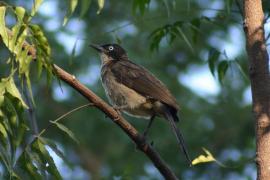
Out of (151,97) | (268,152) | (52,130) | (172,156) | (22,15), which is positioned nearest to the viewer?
(22,15)

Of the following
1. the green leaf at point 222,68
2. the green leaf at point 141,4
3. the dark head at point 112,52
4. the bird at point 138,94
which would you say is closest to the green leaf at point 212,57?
the green leaf at point 222,68

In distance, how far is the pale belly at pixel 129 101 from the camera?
718cm

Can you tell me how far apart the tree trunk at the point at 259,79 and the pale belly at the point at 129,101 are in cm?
288

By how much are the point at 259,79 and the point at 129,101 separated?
304 centimetres

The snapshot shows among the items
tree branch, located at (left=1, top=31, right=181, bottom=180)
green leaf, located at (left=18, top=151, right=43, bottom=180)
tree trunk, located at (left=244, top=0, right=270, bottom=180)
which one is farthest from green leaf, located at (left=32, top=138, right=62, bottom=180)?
tree trunk, located at (left=244, top=0, right=270, bottom=180)

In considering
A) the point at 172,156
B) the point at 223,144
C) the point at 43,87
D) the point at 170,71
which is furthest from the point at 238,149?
the point at 43,87

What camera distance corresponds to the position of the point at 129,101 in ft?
23.6

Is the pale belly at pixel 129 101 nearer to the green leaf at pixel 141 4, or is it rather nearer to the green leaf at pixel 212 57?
the green leaf at pixel 212 57

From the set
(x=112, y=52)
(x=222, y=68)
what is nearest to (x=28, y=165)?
(x=222, y=68)

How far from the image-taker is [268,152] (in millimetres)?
4141

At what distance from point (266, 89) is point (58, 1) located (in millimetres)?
10615

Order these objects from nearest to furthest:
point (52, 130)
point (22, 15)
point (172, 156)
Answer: point (22, 15)
point (172, 156)
point (52, 130)

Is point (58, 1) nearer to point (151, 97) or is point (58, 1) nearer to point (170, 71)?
point (170, 71)

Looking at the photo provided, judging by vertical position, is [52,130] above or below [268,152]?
below
